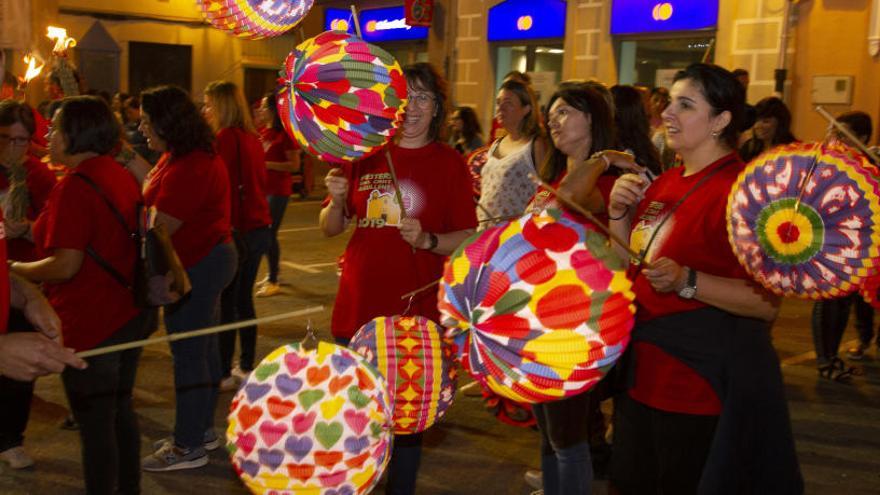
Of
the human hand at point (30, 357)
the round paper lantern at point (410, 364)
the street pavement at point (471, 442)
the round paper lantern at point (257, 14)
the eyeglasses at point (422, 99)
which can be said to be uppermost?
the round paper lantern at point (257, 14)

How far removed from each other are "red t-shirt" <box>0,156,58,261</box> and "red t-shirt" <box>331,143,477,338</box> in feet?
6.46

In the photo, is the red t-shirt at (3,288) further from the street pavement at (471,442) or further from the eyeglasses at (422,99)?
the street pavement at (471,442)

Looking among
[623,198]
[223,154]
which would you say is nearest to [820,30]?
[223,154]

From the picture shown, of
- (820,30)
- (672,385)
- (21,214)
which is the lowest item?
(672,385)

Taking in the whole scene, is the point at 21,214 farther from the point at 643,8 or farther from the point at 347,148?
the point at 643,8

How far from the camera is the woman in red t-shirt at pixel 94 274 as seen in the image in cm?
340

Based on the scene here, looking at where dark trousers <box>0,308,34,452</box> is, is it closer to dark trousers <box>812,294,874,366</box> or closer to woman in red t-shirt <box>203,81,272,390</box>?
woman in red t-shirt <box>203,81,272,390</box>

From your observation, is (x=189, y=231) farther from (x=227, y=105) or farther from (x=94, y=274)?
(x=227, y=105)

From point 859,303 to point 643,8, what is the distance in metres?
8.42

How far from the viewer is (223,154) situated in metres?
5.69

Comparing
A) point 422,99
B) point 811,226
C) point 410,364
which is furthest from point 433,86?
point 811,226

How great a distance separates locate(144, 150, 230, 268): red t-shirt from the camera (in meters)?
4.29

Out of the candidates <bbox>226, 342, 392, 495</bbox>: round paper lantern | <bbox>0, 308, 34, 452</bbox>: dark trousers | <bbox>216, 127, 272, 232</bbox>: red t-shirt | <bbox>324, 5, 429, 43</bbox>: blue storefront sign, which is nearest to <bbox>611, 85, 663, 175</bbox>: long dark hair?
<bbox>226, 342, 392, 495</bbox>: round paper lantern

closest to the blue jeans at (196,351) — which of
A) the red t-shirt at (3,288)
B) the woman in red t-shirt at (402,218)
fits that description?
the woman in red t-shirt at (402,218)
